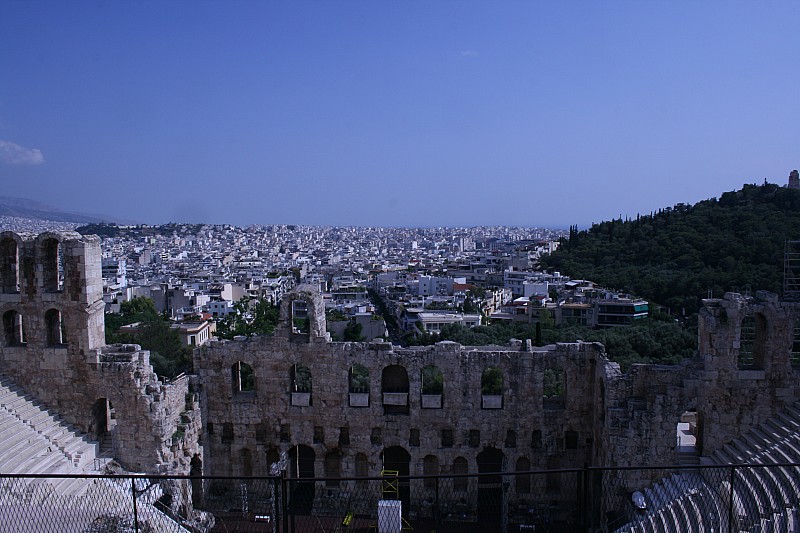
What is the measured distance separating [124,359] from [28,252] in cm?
407

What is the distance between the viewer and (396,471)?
19281mm

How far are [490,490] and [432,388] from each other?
24.4ft

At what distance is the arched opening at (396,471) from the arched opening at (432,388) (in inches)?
66.9

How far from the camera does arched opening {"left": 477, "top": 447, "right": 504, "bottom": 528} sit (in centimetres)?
1855

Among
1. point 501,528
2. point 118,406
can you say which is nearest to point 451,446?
point 501,528

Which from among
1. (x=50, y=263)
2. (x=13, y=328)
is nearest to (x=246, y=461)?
(x=13, y=328)

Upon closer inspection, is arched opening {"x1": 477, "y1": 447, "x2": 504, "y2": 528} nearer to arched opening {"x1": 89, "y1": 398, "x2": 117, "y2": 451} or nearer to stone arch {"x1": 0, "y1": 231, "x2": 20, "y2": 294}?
arched opening {"x1": 89, "y1": 398, "x2": 117, "y2": 451}

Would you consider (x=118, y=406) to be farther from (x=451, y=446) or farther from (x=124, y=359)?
(x=451, y=446)

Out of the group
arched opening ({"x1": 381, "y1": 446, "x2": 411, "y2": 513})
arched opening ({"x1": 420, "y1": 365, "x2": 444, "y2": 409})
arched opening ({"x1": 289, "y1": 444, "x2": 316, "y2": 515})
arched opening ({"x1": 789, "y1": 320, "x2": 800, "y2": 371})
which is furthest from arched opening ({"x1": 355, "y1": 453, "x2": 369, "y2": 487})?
arched opening ({"x1": 789, "y1": 320, "x2": 800, "y2": 371})

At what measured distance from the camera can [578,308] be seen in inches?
2263

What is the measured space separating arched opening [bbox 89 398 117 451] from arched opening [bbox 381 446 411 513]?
7.78 meters

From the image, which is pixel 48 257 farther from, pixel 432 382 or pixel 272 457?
pixel 432 382

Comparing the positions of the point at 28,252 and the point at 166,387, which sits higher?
the point at 28,252

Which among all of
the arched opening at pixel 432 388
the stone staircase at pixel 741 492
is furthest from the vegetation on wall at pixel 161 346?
the stone staircase at pixel 741 492
